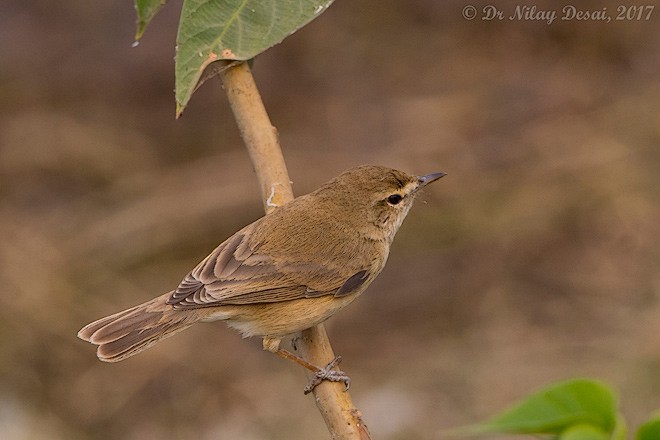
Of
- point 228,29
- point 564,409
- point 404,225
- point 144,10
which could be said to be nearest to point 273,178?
point 228,29

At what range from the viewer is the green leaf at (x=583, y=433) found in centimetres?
105

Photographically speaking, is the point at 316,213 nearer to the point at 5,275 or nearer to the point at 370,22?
the point at 5,275

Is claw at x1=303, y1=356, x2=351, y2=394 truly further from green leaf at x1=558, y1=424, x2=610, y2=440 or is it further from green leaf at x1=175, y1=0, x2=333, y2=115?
green leaf at x1=558, y1=424, x2=610, y2=440

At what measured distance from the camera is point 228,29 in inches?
91.5

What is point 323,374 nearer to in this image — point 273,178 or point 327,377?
point 327,377

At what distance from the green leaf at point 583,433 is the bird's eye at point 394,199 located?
10.4 ft

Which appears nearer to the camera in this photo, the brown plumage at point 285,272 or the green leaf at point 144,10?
the green leaf at point 144,10

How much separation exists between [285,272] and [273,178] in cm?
53

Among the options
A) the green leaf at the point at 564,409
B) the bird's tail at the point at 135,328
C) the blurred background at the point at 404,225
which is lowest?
the green leaf at the point at 564,409

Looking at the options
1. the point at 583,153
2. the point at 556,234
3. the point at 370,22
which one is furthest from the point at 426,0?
the point at 556,234

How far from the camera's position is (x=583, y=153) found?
812 centimetres

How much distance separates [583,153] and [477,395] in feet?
8.08

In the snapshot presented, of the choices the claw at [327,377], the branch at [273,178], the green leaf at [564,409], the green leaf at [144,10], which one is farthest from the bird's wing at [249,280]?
the green leaf at [564,409]

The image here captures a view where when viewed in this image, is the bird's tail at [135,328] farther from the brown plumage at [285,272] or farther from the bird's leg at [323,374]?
the bird's leg at [323,374]
